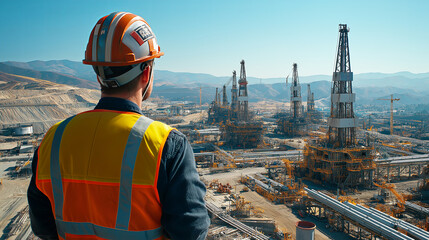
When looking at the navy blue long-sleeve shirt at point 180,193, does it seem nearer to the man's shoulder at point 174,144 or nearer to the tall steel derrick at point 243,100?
the man's shoulder at point 174,144

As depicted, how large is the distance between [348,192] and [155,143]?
20599 mm

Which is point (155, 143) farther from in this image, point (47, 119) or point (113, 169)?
point (47, 119)

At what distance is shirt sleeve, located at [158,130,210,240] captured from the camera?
1.34 meters

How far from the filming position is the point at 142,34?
156cm

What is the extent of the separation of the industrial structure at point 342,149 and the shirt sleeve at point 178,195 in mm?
20681

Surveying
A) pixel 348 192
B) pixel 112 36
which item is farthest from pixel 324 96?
pixel 112 36

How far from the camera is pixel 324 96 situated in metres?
184

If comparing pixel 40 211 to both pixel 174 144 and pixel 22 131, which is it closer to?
pixel 174 144

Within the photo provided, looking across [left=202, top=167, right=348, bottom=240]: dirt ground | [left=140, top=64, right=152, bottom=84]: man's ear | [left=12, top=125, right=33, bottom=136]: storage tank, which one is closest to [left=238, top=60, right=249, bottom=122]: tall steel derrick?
[left=202, top=167, right=348, bottom=240]: dirt ground

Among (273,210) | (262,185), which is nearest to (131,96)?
(273,210)

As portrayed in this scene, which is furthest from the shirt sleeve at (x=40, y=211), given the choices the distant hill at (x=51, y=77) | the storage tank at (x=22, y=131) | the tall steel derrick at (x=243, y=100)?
the distant hill at (x=51, y=77)

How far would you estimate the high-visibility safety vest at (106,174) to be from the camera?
4.28 feet

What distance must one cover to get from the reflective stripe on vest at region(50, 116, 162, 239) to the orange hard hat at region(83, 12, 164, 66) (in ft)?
1.06

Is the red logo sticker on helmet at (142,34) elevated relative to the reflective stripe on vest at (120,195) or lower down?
elevated
